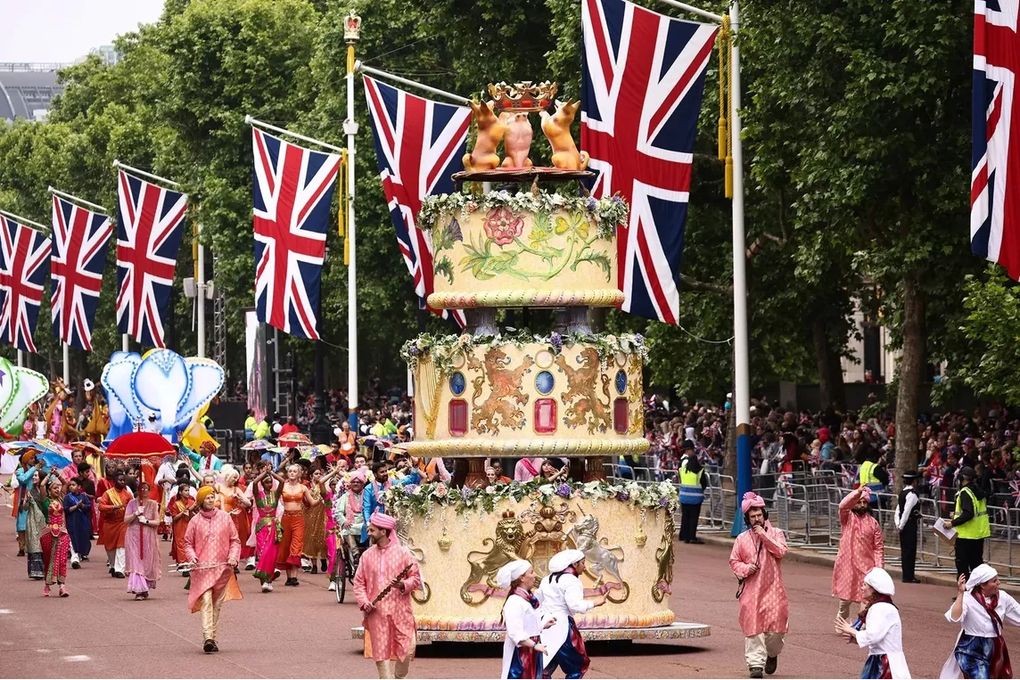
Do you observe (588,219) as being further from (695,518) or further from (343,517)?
(695,518)

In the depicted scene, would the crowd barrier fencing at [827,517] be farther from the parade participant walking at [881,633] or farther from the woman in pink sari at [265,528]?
the parade participant walking at [881,633]

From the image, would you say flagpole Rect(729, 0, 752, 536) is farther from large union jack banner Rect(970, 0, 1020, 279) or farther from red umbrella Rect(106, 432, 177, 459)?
large union jack banner Rect(970, 0, 1020, 279)

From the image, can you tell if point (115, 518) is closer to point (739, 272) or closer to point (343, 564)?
point (343, 564)

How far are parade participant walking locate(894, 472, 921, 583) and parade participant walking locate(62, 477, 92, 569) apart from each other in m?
11.3

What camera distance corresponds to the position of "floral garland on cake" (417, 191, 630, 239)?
2155cm

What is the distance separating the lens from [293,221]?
41.0 metres

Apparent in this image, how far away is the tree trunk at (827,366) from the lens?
45.5 metres

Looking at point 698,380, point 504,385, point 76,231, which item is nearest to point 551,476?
point 504,385

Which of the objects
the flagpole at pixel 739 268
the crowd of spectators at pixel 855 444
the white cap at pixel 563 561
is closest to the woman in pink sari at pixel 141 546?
the flagpole at pixel 739 268

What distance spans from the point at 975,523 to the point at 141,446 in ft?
42.5

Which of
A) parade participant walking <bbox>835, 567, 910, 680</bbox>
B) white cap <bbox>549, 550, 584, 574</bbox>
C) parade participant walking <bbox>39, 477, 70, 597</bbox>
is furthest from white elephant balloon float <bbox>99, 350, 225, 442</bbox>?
parade participant walking <bbox>835, 567, 910, 680</bbox>

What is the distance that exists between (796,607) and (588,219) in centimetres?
605

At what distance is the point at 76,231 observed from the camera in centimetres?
5572

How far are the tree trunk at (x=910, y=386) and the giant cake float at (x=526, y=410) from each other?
42.1 ft
